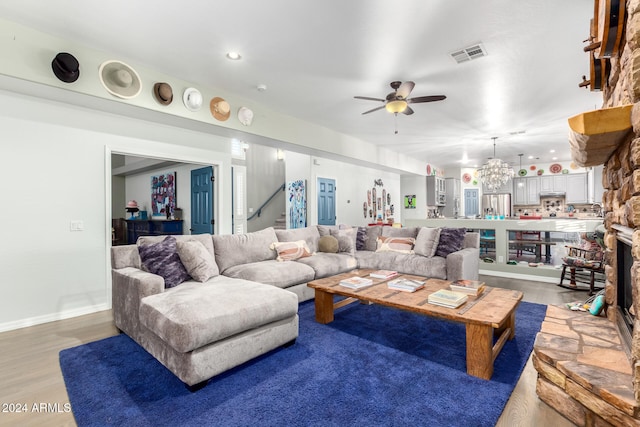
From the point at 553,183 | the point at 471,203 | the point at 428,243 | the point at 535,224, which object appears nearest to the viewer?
the point at 428,243

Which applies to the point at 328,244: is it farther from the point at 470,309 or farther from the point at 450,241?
the point at 470,309

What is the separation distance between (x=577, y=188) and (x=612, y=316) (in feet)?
31.6

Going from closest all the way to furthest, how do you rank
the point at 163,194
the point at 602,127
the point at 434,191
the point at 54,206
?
1. the point at 602,127
2. the point at 54,206
3. the point at 163,194
4. the point at 434,191

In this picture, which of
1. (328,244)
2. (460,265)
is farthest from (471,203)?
(328,244)

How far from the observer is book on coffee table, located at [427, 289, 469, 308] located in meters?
2.30

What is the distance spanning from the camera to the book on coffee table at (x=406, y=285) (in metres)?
2.78

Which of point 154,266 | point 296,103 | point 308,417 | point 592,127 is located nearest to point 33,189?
point 154,266

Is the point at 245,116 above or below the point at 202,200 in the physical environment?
above

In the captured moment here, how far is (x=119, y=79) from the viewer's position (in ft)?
10.9

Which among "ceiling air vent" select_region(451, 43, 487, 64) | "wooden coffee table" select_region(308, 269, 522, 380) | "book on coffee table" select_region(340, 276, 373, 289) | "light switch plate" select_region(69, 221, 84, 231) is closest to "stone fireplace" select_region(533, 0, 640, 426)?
"wooden coffee table" select_region(308, 269, 522, 380)

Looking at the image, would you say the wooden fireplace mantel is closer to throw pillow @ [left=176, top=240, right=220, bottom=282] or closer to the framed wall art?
throw pillow @ [left=176, top=240, right=220, bottom=282]

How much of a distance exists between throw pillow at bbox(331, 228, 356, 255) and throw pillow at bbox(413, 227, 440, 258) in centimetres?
92

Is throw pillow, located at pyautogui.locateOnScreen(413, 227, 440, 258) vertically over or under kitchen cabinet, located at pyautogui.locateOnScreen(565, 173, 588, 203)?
under

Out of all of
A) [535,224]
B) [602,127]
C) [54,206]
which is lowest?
[535,224]
